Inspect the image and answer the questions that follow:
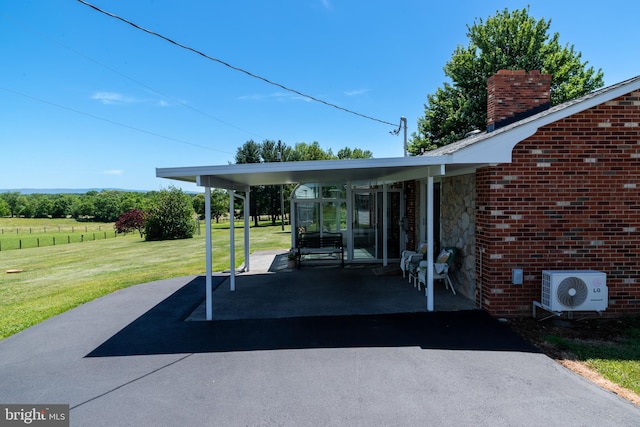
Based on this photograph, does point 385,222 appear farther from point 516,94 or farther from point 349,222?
point 516,94

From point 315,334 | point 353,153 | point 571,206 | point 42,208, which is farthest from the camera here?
point 42,208

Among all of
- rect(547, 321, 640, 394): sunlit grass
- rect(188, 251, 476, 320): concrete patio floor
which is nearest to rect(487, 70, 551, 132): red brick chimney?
rect(188, 251, 476, 320): concrete patio floor

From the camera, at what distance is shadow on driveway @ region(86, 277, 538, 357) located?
470 centimetres

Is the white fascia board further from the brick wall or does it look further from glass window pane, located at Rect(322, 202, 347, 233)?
glass window pane, located at Rect(322, 202, 347, 233)

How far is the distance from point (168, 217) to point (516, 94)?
22.3 meters

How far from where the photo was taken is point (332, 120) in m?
34.0

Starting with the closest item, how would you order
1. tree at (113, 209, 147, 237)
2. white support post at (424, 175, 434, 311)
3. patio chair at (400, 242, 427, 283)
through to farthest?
white support post at (424, 175, 434, 311)
patio chair at (400, 242, 427, 283)
tree at (113, 209, 147, 237)

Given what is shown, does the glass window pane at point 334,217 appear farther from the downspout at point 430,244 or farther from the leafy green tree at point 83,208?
the leafy green tree at point 83,208

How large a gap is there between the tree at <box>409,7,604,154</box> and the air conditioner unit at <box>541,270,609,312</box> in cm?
1584

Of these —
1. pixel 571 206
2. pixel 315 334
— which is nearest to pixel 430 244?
pixel 571 206

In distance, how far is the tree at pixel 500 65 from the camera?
61.6 feet

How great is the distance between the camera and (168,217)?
2459 cm

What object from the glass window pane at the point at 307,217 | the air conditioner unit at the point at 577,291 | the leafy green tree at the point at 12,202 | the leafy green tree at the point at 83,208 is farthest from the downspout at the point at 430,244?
the leafy green tree at the point at 12,202

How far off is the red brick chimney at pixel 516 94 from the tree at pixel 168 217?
21.5 m
